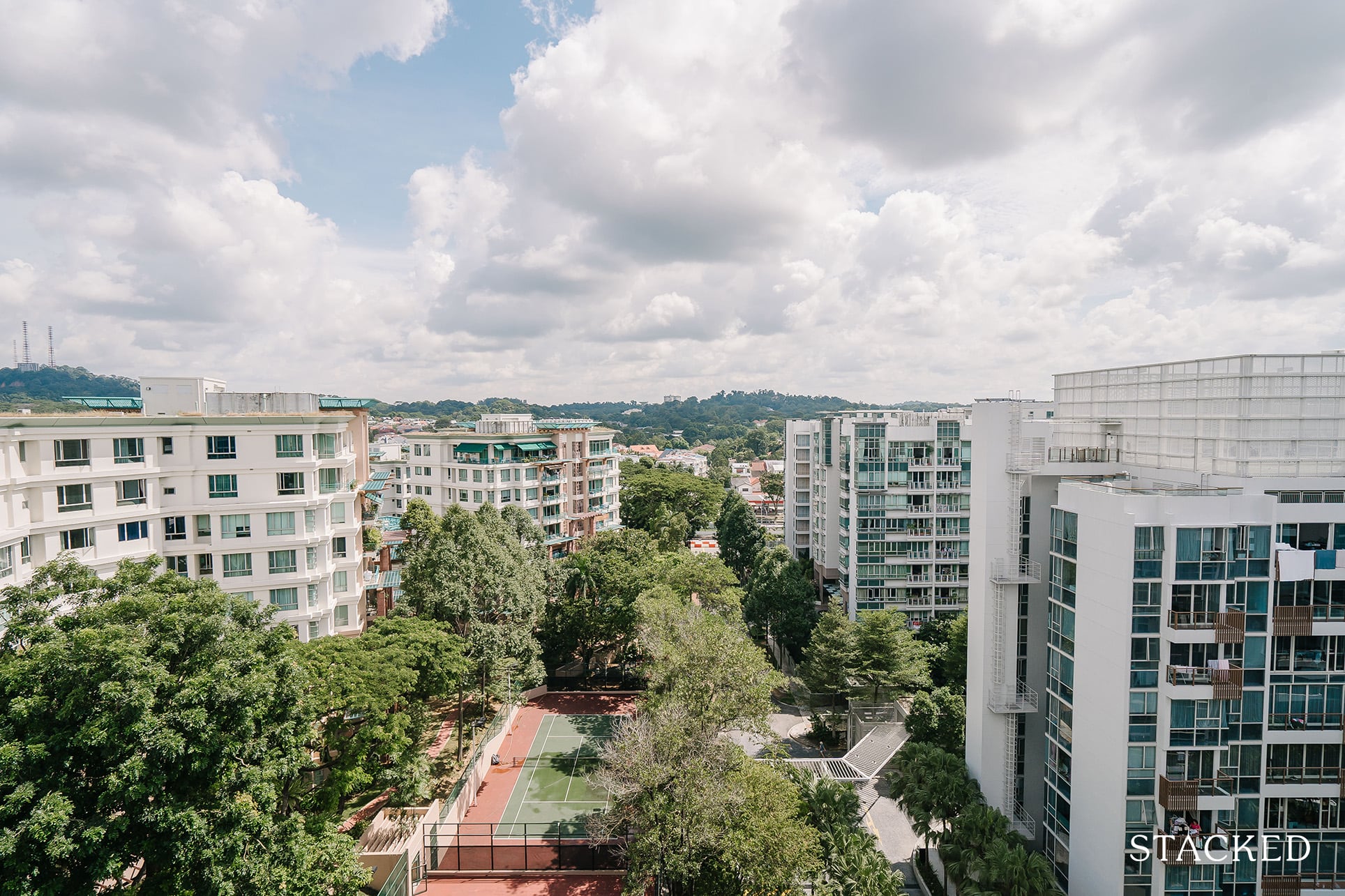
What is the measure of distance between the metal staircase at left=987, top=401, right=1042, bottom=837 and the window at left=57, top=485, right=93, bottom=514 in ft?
121

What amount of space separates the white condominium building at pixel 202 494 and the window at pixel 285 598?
42 mm

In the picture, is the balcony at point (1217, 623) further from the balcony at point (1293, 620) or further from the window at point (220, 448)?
the window at point (220, 448)

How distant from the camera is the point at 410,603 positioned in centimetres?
3434

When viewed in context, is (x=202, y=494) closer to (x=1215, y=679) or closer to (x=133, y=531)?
(x=133, y=531)

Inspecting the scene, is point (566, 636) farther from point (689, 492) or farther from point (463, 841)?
point (689, 492)

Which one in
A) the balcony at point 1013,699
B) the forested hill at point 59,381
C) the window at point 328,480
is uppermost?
the forested hill at point 59,381

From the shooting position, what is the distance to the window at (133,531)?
2791cm

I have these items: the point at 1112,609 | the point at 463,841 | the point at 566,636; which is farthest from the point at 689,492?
the point at 1112,609

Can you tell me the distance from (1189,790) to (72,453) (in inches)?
1630

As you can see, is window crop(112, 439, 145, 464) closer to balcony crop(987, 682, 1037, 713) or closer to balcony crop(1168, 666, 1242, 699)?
balcony crop(987, 682, 1037, 713)

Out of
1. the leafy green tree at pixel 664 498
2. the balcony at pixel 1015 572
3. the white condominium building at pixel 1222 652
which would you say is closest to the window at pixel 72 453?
the balcony at pixel 1015 572

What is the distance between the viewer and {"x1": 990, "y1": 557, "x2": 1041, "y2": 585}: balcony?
1005 inches

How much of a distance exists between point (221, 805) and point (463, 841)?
12.5 metres

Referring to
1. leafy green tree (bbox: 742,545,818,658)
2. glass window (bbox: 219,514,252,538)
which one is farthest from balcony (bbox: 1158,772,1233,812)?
glass window (bbox: 219,514,252,538)
